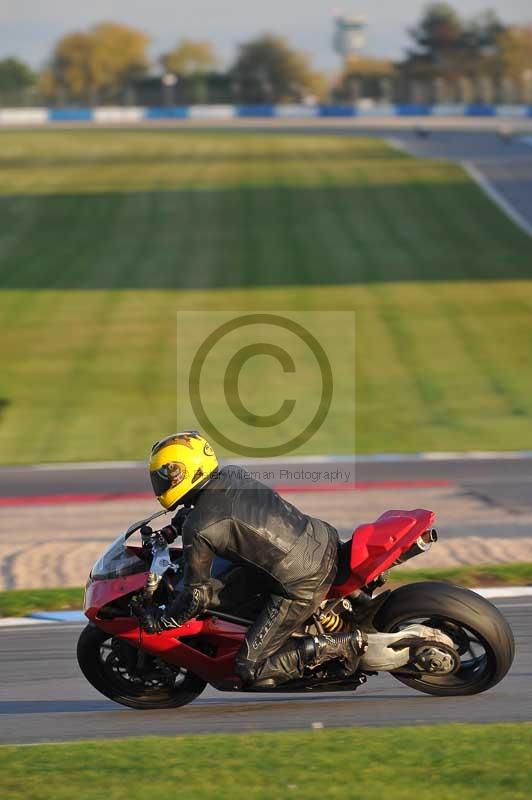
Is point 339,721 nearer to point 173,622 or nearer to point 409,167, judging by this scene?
point 173,622

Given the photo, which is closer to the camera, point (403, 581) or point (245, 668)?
point (245, 668)

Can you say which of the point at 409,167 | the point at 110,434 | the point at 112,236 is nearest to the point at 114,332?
the point at 110,434

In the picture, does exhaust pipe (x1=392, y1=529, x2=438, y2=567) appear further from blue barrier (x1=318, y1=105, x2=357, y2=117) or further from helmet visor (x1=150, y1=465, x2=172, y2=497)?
blue barrier (x1=318, y1=105, x2=357, y2=117)

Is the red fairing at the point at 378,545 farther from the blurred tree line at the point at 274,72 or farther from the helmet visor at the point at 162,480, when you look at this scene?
the blurred tree line at the point at 274,72

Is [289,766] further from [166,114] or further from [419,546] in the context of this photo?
[166,114]

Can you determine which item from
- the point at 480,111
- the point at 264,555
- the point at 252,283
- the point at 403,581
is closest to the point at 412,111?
the point at 480,111

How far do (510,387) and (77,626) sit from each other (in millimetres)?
14079

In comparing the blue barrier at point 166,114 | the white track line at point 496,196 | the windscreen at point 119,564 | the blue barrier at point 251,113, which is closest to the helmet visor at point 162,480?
the windscreen at point 119,564

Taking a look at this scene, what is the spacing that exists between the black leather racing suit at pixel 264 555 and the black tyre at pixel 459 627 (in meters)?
0.47

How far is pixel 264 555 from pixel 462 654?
137 centimetres

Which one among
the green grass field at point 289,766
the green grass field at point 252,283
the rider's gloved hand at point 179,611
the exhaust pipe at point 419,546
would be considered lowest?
the green grass field at point 252,283

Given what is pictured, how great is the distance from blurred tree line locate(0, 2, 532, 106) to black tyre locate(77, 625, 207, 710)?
10843 centimetres

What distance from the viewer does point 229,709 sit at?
7.52 m

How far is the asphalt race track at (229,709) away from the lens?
7102mm
